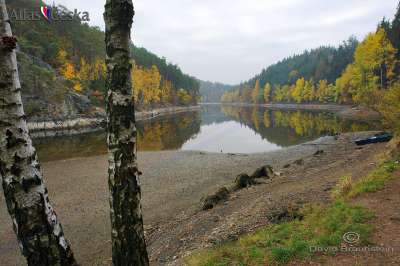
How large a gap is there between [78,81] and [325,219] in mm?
71440

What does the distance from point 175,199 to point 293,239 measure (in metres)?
11.0

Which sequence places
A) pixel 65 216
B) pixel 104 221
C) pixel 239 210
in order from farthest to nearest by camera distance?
pixel 65 216
pixel 104 221
pixel 239 210

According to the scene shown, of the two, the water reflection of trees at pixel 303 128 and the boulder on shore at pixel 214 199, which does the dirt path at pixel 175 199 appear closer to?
the boulder on shore at pixel 214 199

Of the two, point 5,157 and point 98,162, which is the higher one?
point 5,157

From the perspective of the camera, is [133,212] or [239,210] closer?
[133,212]

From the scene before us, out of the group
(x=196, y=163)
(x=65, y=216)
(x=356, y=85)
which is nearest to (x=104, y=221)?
(x=65, y=216)

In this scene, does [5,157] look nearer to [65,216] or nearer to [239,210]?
[239,210]

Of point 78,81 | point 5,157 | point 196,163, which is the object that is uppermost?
point 78,81

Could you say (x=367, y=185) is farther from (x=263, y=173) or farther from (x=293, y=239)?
(x=263, y=173)

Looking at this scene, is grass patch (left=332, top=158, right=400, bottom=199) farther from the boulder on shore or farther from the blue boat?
the blue boat

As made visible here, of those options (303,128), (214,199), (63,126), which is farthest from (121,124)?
(63,126)

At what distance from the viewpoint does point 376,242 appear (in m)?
5.89

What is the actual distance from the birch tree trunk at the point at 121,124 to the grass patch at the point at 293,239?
274cm

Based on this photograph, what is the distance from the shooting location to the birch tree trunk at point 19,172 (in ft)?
13.0
